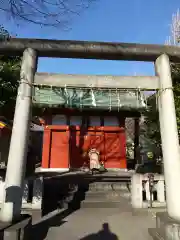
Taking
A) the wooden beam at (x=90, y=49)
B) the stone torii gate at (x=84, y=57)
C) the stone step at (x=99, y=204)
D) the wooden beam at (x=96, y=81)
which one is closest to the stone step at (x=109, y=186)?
the stone step at (x=99, y=204)

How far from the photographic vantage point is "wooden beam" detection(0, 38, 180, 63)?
205 inches

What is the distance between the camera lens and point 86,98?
5207 mm

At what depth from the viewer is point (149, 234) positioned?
16.2ft

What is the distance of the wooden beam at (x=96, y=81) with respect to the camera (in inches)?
204

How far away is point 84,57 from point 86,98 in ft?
4.01

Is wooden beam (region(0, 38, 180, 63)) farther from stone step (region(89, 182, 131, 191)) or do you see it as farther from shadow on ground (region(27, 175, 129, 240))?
stone step (region(89, 182, 131, 191))

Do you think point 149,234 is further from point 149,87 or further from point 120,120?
point 120,120

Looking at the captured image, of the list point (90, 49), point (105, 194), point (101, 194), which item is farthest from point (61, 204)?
point (90, 49)

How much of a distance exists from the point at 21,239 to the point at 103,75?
166 inches

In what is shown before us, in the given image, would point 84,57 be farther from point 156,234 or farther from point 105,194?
point 105,194

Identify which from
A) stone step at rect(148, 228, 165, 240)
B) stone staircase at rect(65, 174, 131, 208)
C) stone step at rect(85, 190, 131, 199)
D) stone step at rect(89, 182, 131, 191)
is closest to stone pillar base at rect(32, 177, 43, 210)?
stone staircase at rect(65, 174, 131, 208)

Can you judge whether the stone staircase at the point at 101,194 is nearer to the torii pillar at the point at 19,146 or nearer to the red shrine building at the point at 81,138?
the torii pillar at the point at 19,146

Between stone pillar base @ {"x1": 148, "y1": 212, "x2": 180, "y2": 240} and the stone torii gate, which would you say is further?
the stone torii gate

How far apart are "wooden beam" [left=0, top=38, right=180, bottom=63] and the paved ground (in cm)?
467
